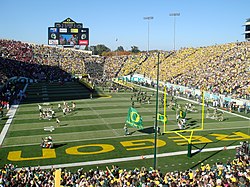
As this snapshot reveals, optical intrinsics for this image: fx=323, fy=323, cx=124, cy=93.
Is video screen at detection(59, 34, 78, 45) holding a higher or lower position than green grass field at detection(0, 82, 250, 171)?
higher

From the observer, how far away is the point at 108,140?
2098 cm

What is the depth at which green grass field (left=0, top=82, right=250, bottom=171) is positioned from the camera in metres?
17.3

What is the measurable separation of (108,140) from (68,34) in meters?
34.8

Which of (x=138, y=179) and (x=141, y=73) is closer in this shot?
(x=138, y=179)

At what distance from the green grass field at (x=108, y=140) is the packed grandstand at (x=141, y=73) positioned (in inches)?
60.4

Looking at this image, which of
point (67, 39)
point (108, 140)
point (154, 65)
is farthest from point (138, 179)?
point (154, 65)

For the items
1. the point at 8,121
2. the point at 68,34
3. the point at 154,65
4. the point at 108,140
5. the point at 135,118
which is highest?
the point at 68,34

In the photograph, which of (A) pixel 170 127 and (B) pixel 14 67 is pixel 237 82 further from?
(B) pixel 14 67

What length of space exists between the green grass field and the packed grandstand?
1534 mm

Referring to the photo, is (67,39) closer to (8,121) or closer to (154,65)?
(154,65)

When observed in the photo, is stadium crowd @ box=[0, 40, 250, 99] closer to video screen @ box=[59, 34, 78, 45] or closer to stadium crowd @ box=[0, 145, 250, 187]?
video screen @ box=[59, 34, 78, 45]

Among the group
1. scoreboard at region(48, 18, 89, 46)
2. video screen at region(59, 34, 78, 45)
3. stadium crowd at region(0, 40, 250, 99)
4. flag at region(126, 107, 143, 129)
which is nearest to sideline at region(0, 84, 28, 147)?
flag at region(126, 107, 143, 129)

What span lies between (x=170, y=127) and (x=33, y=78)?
128 ft

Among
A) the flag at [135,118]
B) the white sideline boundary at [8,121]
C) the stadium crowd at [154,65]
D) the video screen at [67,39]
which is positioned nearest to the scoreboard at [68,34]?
the video screen at [67,39]
